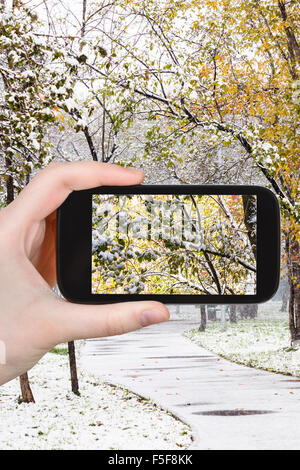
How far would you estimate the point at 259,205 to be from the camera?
7.13 ft

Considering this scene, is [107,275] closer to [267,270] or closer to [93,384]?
[267,270]

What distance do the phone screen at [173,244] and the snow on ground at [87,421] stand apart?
5.16 metres

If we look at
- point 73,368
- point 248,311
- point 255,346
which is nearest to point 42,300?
point 73,368

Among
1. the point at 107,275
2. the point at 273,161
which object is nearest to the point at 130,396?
the point at 273,161

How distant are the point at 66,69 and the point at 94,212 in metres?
4.48

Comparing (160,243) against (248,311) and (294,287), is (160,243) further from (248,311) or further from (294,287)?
(248,311)

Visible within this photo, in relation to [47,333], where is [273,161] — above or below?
above

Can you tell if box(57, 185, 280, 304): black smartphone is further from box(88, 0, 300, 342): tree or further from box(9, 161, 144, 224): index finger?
box(88, 0, 300, 342): tree

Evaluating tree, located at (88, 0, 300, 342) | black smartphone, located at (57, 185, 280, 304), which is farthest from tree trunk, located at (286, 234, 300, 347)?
black smartphone, located at (57, 185, 280, 304)

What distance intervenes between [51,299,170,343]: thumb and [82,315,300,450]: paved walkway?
5.68 metres

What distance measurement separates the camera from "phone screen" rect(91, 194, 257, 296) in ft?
7.29

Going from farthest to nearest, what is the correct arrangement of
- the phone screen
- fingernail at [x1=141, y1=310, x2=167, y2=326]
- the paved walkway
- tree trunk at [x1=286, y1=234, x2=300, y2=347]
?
tree trunk at [x1=286, y1=234, x2=300, y2=347] → the paved walkway → the phone screen → fingernail at [x1=141, y1=310, x2=167, y2=326]

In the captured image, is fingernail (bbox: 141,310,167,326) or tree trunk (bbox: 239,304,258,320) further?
tree trunk (bbox: 239,304,258,320)
